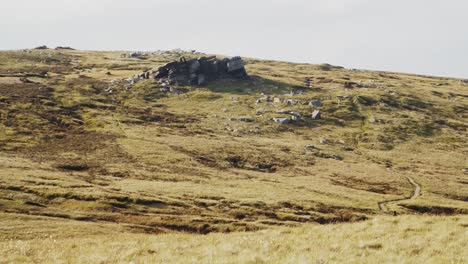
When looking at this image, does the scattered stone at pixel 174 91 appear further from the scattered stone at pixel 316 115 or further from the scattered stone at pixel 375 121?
the scattered stone at pixel 375 121

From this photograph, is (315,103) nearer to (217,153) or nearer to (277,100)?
(277,100)

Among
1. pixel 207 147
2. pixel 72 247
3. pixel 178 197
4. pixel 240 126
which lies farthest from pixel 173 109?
pixel 72 247

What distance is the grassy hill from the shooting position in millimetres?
21531

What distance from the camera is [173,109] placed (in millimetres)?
160625

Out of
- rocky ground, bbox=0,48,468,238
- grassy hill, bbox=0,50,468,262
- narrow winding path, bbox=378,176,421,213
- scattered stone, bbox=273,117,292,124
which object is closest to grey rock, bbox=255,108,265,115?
rocky ground, bbox=0,48,468,238

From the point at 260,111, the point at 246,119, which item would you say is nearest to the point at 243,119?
the point at 246,119

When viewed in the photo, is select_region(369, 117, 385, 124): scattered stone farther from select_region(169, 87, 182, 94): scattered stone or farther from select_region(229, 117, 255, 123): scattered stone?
select_region(169, 87, 182, 94): scattered stone

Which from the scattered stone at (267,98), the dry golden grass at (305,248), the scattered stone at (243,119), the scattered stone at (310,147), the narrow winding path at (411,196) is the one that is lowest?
the narrow winding path at (411,196)

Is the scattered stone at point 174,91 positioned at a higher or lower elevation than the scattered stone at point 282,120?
higher

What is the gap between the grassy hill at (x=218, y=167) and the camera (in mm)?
21531

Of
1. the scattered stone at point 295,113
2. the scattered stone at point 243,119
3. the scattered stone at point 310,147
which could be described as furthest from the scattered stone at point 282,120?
the scattered stone at point 310,147

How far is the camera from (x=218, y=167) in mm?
99375

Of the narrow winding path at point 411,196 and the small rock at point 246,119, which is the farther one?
the small rock at point 246,119

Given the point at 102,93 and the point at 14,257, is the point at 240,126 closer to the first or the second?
the point at 102,93
